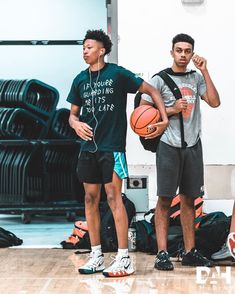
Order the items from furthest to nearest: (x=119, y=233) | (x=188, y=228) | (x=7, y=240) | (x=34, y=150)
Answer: (x=34, y=150) → (x=7, y=240) → (x=188, y=228) → (x=119, y=233)

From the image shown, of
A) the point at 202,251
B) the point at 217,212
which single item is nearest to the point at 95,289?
the point at 202,251

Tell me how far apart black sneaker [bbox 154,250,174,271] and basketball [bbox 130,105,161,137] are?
2.80ft

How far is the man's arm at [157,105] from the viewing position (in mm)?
5324

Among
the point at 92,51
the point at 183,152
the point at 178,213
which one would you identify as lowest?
the point at 178,213

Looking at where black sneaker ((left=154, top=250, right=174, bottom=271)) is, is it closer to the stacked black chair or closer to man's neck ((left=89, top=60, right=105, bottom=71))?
man's neck ((left=89, top=60, right=105, bottom=71))

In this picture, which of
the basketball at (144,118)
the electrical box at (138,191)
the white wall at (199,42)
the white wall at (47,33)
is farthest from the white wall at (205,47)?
the white wall at (47,33)

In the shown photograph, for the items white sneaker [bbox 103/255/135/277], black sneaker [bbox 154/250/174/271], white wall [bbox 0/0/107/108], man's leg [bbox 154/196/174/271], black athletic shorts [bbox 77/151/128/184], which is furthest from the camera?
white wall [bbox 0/0/107/108]

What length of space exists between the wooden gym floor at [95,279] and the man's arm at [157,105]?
0.97 metres

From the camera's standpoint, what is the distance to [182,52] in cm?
554

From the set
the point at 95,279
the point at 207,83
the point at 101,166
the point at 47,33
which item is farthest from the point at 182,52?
the point at 47,33

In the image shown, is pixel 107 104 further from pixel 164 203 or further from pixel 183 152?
pixel 164 203

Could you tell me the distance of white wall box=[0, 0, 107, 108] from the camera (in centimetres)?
1041

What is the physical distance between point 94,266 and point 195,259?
74 cm

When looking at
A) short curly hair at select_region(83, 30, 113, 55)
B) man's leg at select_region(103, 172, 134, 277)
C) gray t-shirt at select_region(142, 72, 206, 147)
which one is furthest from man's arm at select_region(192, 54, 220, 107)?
man's leg at select_region(103, 172, 134, 277)
